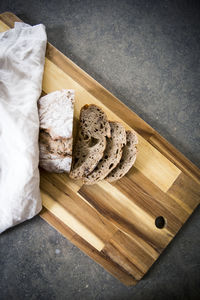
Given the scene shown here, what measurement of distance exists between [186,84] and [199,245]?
1467 millimetres

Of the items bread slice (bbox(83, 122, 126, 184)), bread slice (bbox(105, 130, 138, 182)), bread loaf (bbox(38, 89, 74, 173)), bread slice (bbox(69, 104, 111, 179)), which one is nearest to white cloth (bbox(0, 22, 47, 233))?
bread loaf (bbox(38, 89, 74, 173))

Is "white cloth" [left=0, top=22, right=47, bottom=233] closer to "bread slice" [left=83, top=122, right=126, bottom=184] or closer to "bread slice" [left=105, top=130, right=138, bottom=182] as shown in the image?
"bread slice" [left=83, top=122, right=126, bottom=184]

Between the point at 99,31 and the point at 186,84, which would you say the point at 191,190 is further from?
the point at 99,31

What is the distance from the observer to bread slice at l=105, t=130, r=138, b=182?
1780 millimetres

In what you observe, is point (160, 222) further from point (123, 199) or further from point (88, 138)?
point (88, 138)

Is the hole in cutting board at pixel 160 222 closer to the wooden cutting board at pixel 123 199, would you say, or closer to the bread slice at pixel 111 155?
the wooden cutting board at pixel 123 199

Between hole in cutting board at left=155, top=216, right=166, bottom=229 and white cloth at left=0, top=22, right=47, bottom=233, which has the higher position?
white cloth at left=0, top=22, right=47, bottom=233

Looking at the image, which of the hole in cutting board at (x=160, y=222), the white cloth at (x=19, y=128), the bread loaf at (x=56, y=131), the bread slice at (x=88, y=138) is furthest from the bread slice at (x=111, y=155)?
the hole in cutting board at (x=160, y=222)

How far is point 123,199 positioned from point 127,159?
32cm

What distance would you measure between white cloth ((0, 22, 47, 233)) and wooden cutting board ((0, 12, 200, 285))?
0.14 meters

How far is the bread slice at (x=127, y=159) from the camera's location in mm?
1780

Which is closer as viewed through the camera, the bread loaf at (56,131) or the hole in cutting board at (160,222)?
the bread loaf at (56,131)

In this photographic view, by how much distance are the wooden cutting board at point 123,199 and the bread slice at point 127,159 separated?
87 mm

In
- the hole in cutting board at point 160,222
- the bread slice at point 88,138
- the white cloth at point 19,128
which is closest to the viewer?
the white cloth at point 19,128
